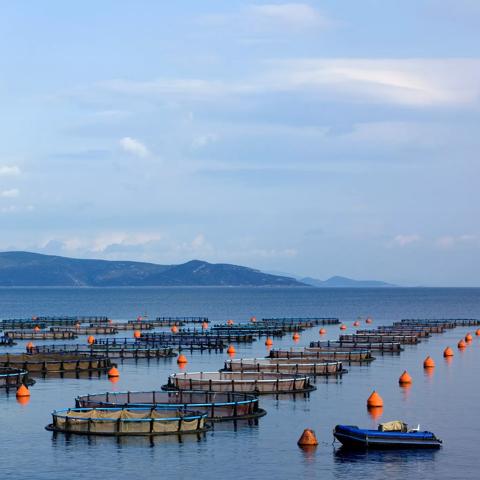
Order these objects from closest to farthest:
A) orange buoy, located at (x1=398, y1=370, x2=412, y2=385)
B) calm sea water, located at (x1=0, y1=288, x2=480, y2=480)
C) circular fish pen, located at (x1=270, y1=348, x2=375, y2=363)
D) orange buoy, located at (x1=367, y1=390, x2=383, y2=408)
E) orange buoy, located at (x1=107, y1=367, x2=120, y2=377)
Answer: calm sea water, located at (x1=0, y1=288, x2=480, y2=480), orange buoy, located at (x1=367, y1=390, x2=383, y2=408), orange buoy, located at (x1=398, y1=370, x2=412, y2=385), orange buoy, located at (x1=107, y1=367, x2=120, y2=377), circular fish pen, located at (x1=270, y1=348, x2=375, y2=363)

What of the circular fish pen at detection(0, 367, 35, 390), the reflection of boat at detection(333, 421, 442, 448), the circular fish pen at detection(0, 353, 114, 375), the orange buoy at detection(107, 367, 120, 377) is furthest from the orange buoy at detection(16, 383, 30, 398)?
the reflection of boat at detection(333, 421, 442, 448)

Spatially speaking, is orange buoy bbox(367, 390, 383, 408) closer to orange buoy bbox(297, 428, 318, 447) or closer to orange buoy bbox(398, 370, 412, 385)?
orange buoy bbox(398, 370, 412, 385)

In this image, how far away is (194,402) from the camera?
76.9 metres

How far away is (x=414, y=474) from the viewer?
60000 millimetres

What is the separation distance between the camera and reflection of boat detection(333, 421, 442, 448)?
214 ft

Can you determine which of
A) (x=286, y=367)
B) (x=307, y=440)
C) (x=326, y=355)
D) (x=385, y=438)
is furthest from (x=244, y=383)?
(x=326, y=355)

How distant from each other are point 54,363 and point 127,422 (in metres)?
40.3

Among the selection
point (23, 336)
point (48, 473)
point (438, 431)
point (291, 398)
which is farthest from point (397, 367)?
point (23, 336)

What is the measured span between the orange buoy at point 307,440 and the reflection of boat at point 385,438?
1.60 meters

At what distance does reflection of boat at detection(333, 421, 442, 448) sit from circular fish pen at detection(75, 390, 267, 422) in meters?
10.0

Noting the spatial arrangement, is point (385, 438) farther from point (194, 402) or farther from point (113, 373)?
point (113, 373)

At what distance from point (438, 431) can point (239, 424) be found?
13.3 meters

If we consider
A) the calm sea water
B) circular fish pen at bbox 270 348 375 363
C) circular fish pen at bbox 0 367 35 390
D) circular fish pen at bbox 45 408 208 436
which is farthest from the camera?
circular fish pen at bbox 270 348 375 363

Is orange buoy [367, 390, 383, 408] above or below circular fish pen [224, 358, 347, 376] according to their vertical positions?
below
